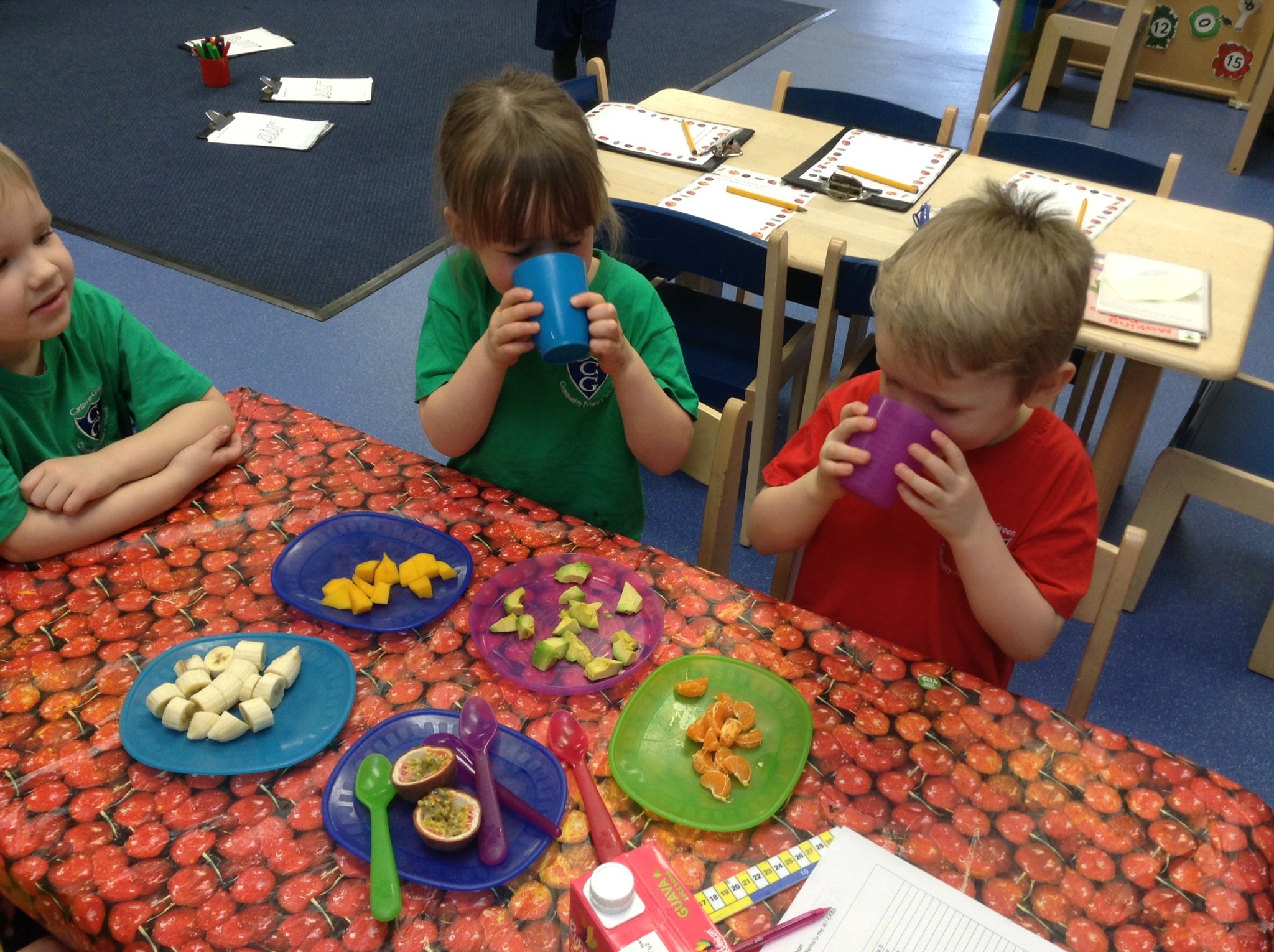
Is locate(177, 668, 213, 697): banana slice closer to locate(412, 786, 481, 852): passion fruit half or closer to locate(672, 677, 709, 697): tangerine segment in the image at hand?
locate(412, 786, 481, 852): passion fruit half

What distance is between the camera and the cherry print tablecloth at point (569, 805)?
2.44ft

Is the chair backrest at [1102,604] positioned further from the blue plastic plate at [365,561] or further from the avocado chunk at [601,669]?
the blue plastic plate at [365,561]

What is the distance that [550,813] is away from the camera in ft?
2.67

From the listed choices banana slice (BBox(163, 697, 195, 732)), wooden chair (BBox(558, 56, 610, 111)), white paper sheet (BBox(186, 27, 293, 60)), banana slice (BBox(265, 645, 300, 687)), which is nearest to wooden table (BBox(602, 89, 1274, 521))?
wooden chair (BBox(558, 56, 610, 111))

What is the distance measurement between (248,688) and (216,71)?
4286mm

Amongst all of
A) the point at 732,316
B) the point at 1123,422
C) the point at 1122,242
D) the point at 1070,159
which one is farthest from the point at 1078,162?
the point at 732,316

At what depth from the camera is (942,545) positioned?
111 centimetres

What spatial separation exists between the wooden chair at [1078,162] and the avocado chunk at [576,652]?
5.69 ft

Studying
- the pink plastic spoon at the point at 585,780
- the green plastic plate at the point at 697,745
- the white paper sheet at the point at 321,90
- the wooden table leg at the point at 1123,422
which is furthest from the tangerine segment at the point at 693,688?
the white paper sheet at the point at 321,90

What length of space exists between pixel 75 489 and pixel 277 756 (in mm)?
449

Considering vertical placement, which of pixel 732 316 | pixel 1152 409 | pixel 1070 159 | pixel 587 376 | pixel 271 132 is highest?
pixel 1070 159

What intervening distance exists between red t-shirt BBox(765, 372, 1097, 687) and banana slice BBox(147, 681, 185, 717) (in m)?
0.71

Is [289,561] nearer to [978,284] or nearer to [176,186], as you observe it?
[978,284]

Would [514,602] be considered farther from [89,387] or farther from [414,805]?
[89,387]
